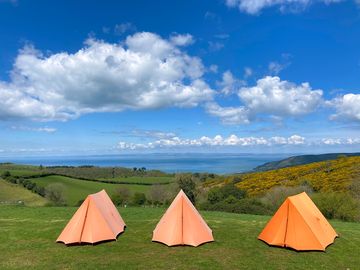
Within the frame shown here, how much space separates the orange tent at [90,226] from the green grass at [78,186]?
6567 centimetres

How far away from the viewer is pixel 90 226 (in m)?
16.3

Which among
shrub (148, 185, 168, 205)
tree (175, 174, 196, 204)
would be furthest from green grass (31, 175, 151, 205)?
tree (175, 174, 196, 204)

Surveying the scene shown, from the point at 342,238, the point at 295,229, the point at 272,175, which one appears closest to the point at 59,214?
the point at 295,229

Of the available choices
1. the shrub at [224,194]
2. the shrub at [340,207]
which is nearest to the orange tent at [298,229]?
the shrub at [340,207]

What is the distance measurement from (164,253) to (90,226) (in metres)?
4.25

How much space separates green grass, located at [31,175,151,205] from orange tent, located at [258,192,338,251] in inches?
2770

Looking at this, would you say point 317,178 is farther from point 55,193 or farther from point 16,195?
point 16,195

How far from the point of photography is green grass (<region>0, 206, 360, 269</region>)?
1323 cm

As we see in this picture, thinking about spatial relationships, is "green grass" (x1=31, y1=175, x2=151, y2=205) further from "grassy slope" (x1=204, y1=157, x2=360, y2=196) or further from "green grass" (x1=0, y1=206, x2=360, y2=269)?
"green grass" (x1=0, y1=206, x2=360, y2=269)

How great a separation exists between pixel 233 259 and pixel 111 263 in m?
5.06

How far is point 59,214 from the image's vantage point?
945 inches

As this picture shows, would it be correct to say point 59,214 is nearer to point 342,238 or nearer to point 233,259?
point 233,259

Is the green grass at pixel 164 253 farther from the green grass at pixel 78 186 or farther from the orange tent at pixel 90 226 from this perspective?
the green grass at pixel 78 186

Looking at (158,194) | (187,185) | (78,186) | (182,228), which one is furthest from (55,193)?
(182,228)
